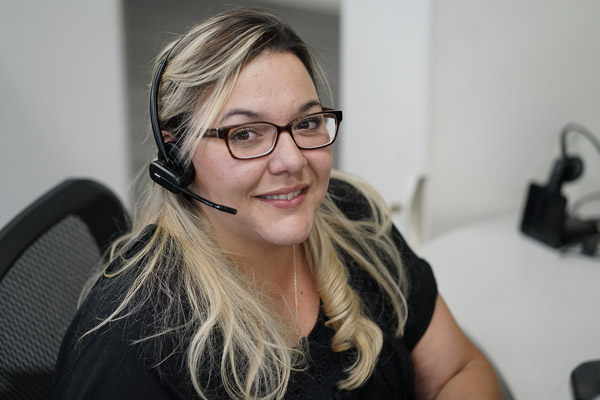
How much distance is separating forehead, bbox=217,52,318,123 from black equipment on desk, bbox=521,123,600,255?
75 centimetres

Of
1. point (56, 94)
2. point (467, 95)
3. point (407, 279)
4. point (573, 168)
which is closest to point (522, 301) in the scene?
point (407, 279)

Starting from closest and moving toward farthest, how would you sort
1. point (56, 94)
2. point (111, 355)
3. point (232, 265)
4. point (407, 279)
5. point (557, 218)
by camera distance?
1. point (111, 355)
2. point (232, 265)
3. point (407, 279)
4. point (557, 218)
5. point (56, 94)

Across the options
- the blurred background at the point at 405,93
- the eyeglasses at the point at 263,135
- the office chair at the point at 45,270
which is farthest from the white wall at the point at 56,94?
the eyeglasses at the point at 263,135

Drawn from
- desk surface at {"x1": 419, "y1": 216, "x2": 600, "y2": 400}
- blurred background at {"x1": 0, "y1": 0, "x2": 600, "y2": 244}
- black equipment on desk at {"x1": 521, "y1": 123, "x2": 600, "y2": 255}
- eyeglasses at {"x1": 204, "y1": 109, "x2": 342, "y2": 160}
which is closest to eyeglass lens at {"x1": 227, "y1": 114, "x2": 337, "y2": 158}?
eyeglasses at {"x1": 204, "y1": 109, "x2": 342, "y2": 160}

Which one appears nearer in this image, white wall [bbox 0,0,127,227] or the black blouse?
the black blouse

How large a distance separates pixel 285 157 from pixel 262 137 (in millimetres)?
42

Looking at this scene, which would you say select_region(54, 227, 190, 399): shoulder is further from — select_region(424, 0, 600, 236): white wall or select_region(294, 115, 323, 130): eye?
select_region(424, 0, 600, 236): white wall

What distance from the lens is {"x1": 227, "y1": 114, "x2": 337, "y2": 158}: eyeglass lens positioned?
0.70 m

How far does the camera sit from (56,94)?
1323 millimetres

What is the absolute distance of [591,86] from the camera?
Result: 146cm

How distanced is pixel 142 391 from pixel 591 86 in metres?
1.36

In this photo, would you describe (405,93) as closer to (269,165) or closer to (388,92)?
(388,92)

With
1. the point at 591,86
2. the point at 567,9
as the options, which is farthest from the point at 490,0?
the point at 591,86

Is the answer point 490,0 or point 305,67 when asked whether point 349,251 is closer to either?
point 305,67
